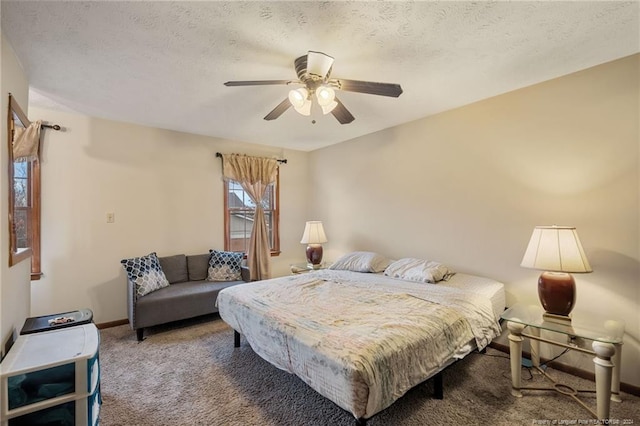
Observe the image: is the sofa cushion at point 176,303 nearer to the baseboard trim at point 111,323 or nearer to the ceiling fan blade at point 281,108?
the baseboard trim at point 111,323

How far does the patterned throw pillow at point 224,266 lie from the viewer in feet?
12.4

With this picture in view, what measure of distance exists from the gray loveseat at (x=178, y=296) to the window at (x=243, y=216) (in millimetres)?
602

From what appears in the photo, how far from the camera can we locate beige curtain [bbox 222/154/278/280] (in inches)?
168

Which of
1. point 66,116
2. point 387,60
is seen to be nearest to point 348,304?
point 387,60

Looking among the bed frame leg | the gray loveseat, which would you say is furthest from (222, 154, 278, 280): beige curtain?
the bed frame leg

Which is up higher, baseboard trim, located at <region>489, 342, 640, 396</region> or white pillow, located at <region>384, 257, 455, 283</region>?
white pillow, located at <region>384, 257, 455, 283</region>

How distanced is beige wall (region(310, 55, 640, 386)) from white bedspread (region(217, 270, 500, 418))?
0.74 metres

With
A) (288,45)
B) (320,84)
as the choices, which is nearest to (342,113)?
(320,84)

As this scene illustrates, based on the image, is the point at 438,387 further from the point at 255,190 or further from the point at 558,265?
the point at 255,190

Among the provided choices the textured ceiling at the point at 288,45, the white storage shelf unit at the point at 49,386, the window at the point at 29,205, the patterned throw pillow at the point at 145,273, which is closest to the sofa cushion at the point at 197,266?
the patterned throw pillow at the point at 145,273

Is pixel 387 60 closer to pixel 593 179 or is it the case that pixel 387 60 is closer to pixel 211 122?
pixel 593 179

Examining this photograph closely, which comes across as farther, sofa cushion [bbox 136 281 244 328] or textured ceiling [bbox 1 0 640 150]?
sofa cushion [bbox 136 281 244 328]

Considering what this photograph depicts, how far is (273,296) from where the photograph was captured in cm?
247

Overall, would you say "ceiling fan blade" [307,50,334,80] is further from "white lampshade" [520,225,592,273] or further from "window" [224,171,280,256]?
"window" [224,171,280,256]
